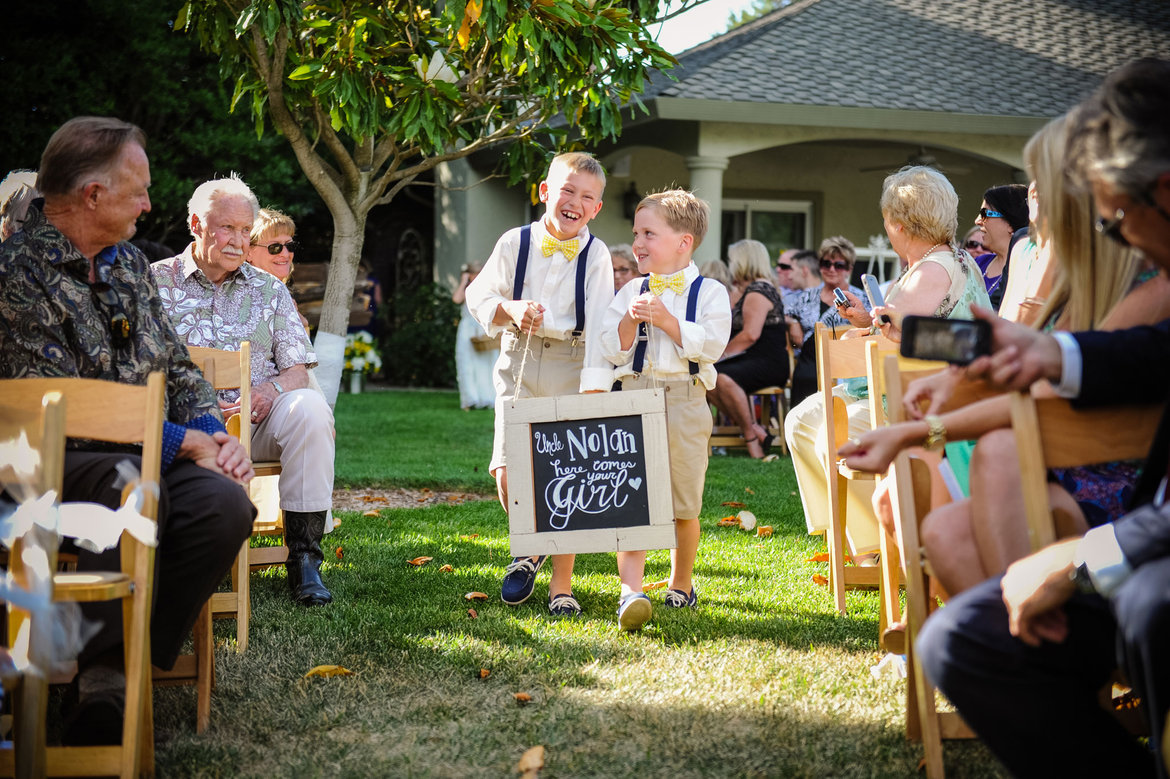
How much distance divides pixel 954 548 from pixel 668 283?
217cm

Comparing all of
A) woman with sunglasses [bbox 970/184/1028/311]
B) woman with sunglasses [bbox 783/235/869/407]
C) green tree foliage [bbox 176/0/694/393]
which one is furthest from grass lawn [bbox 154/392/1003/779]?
woman with sunglasses [bbox 783/235/869/407]

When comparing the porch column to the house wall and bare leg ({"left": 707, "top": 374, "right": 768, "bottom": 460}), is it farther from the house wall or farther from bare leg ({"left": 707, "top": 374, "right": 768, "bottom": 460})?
bare leg ({"left": 707, "top": 374, "right": 768, "bottom": 460})

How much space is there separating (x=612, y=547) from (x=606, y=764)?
1.40m

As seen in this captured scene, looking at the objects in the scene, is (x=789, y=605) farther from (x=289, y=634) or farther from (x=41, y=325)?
(x=41, y=325)

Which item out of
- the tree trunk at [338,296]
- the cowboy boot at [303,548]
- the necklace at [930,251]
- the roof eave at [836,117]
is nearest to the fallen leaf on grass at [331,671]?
the cowboy boot at [303,548]

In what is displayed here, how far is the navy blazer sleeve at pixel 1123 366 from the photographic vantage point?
2.31m

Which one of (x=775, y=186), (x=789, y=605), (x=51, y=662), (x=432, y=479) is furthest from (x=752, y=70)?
(x=51, y=662)

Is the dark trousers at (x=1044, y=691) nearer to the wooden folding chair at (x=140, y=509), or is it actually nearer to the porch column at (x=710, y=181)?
the wooden folding chair at (x=140, y=509)

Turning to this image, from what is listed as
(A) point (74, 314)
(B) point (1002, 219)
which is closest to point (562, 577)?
(A) point (74, 314)

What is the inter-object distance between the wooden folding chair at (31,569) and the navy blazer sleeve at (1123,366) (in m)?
2.24

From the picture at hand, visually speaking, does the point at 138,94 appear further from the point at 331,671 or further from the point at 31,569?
the point at 31,569

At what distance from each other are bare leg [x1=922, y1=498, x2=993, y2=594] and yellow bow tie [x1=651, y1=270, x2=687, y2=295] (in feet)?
6.71

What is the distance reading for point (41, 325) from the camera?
10.5 ft

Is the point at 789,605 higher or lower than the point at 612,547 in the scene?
lower
